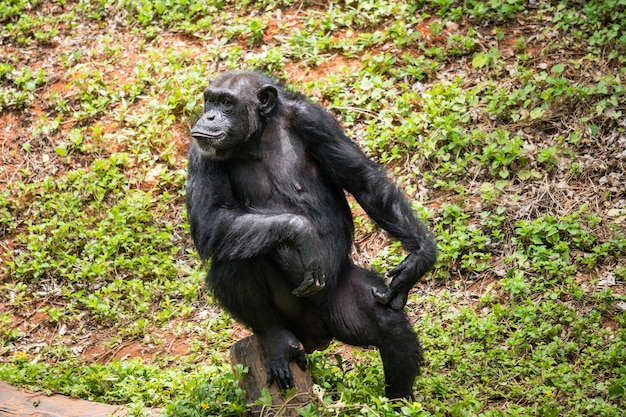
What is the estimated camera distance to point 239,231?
20.8ft

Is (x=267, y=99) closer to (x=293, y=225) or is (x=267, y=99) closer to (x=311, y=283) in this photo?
(x=293, y=225)

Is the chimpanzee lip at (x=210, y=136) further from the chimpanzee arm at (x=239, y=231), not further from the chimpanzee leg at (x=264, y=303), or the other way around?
the chimpanzee leg at (x=264, y=303)

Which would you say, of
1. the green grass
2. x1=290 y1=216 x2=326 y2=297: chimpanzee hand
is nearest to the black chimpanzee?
x1=290 y1=216 x2=326 y2=297: chimpanzee hand

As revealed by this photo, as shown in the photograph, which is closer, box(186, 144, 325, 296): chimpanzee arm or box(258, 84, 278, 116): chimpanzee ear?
box(186, 144, 325, 296): chimpanzee arm

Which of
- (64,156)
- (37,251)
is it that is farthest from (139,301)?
(64,156)

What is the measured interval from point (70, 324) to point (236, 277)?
3767mm

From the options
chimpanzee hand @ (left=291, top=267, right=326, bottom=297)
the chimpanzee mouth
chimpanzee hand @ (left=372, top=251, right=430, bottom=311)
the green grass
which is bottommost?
the green grass

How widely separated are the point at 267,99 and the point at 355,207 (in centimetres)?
345

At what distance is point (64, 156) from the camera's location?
37.3ft

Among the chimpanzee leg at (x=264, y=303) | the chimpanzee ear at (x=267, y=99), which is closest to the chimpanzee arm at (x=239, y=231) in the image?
the chimpanzee leg at (x=264, y=303)

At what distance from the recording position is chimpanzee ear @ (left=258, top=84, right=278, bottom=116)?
6.87 meters

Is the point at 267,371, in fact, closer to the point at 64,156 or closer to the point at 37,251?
the point at 37,251

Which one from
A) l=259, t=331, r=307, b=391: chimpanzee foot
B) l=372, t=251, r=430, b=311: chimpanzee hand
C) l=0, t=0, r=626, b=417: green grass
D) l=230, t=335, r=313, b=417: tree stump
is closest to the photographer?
l=230, t=335, r=313, b=417: tree stump

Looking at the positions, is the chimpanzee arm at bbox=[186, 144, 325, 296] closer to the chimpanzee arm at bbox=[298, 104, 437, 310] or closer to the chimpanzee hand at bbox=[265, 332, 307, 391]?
the chimpanzee hand at bbox=[265, 332, 307, 391]
